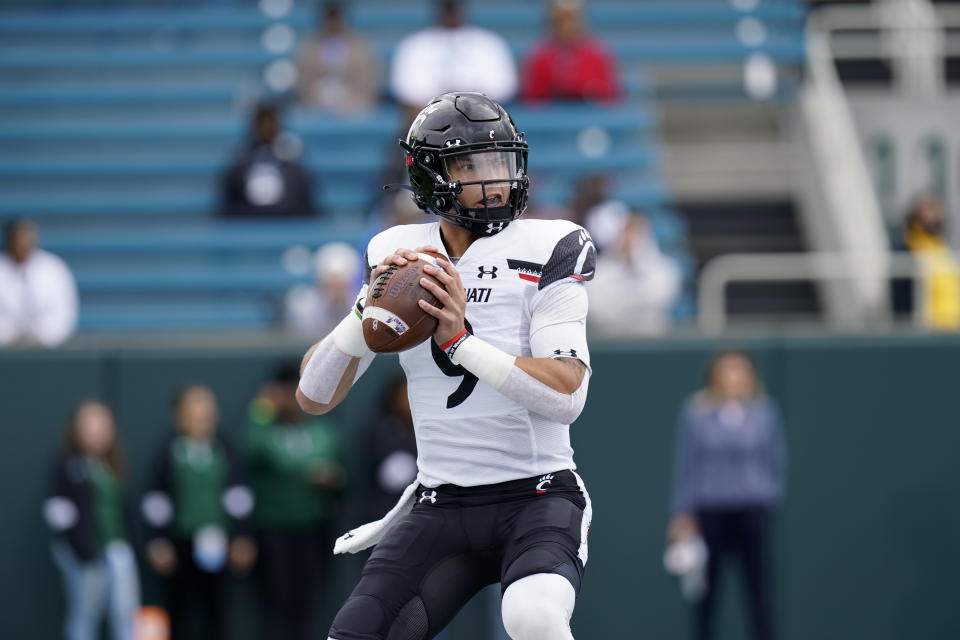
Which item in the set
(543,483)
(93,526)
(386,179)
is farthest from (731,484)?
(543,483)

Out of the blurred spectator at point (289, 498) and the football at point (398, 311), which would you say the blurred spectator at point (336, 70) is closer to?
the blurred spectator at point (289, 498)

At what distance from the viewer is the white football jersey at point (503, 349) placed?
406 cm

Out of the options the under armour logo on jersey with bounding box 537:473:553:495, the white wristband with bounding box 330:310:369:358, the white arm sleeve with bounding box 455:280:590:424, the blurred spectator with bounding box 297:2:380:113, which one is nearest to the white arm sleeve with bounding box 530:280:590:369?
the white arm sleeve with bounding box 455:280:590:424

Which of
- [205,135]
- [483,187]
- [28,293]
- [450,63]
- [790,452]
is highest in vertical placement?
[450,63]

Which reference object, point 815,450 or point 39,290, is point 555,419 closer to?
point 815,450

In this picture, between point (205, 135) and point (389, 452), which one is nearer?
point (389, 452)

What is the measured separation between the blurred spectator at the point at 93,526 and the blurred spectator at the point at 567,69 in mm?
4669

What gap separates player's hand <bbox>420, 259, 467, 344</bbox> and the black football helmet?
0.29m

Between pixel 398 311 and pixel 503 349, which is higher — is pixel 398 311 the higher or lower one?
the higher one

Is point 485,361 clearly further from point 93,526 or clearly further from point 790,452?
point 790,452

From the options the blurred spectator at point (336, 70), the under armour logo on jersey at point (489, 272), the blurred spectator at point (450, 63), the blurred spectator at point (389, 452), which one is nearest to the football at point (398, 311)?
the under armour logo on jersey at point (489, 272)

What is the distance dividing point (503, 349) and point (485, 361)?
222 mm

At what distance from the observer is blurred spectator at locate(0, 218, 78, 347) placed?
9109mm

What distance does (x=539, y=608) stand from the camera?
3.73 m
